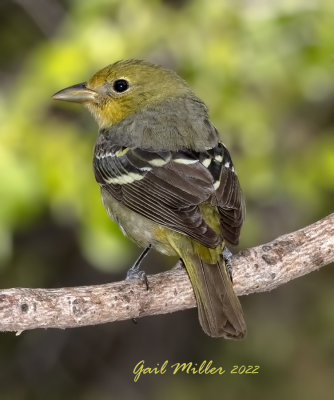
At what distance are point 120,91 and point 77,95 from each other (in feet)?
1.03

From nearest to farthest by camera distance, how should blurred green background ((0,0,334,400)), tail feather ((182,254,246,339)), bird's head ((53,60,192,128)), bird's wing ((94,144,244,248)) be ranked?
tail feather ((182,254,246,339)), bird's wing ((94,144,244,248)), bird's head ((53,60,192,128)), blurred green background ((0,0,334,400))

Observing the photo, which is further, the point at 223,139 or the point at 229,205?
the point at 223,139

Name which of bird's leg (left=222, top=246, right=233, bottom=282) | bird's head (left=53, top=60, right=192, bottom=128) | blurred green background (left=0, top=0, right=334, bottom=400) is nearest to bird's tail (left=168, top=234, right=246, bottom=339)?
bird's leg (left=222, top=246, right=233, bottom=282)

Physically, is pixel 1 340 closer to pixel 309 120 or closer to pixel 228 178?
pixel 309 120

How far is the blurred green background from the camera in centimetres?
700

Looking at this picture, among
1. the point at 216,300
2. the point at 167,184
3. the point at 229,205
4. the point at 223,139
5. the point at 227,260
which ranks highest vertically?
the point at 223,139

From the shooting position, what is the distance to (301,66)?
763 cm

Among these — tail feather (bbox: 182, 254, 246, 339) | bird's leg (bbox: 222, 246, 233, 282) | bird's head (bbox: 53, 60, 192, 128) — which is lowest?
tail feather (bbox: 182, 254, 246, 339)

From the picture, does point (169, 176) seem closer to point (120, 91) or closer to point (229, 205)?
point (229, 205)

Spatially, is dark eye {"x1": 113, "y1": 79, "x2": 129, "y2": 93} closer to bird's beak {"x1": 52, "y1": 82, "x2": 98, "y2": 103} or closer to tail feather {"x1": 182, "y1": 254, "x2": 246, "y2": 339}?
bird's beak {"x1": 52, "y1": 82, "x2": 98, "y2": 103}

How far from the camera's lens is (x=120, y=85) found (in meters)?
6.73

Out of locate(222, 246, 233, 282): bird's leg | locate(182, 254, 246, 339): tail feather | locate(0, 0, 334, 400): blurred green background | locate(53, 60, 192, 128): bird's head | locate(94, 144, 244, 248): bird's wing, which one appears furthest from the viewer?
locate(0, 0, 334, 400): blurred green background

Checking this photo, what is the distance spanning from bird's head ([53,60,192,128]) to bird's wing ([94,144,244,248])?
417 mm

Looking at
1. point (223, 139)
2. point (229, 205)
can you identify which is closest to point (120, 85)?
point (223, 139)
